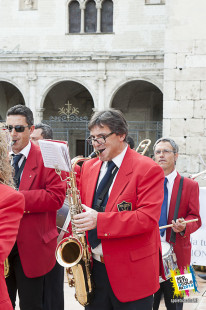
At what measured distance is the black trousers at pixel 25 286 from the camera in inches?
143

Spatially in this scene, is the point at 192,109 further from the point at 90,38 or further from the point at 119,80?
the point at 90,38

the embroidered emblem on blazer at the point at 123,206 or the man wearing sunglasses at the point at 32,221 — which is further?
the man wearing sunglasses at the point at 32,221

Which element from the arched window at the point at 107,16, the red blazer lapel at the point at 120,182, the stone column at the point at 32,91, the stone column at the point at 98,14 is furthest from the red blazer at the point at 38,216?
the arched window at the point at 107,16

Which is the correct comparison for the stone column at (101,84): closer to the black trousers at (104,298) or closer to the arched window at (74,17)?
the arched window at (74,17)

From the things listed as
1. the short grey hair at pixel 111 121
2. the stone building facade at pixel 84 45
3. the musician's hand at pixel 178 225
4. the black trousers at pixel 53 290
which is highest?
the stone building facade at pixel 84 45

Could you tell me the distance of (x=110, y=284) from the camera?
3035 mm

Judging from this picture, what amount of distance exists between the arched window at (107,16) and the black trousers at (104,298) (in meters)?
17.7

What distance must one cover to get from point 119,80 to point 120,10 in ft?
9.94

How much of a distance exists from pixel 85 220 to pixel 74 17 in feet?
60.0

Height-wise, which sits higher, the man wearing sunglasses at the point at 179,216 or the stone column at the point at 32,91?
the stone column at the point at 32,91

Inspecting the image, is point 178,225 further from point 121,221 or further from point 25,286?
point 25,286

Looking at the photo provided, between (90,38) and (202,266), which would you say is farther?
(90,38)

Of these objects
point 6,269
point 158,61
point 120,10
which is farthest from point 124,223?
point 120,10

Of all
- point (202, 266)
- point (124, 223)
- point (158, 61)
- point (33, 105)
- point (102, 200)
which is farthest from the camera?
point (33, 105)
